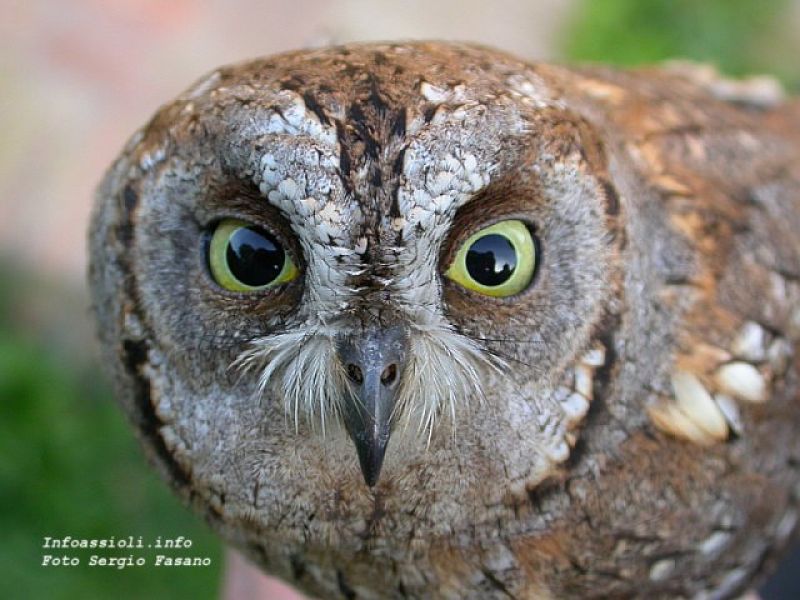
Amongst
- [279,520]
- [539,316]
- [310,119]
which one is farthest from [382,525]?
[310,119]

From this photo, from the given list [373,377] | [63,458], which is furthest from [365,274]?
[63,458]

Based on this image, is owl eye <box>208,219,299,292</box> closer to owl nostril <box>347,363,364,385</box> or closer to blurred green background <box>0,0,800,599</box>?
owl nostril <box>347,363,364,385</box>

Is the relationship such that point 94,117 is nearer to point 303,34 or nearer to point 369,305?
point 303,34

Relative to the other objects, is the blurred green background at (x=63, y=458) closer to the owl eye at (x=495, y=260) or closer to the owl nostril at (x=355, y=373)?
the owl nostril at (x=355, y=373)

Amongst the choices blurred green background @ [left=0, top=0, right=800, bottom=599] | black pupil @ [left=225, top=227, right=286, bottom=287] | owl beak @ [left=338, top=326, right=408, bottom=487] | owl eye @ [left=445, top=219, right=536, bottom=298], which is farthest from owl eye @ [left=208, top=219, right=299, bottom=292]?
blurred green background @ [left=0, top=0, right=800, bottom=599]

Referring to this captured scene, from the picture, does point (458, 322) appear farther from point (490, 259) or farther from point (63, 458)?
point (63, 458)

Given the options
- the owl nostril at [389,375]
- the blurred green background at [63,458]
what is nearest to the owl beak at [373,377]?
the owl nostril at [389,375]
